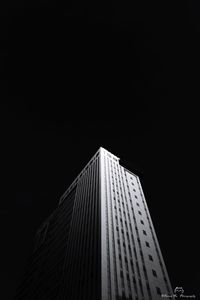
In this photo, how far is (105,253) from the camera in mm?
33312

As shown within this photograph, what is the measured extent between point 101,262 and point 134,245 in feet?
32.6

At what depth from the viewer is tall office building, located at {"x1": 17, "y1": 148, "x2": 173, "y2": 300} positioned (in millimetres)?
31000

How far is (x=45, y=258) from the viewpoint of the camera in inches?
2288

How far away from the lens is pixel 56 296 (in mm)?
36688

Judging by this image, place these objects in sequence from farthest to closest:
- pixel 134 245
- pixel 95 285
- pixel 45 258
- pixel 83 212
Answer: pixel 45 258 → pixel 83 212 → pixel 134 245 → pixel 95 285

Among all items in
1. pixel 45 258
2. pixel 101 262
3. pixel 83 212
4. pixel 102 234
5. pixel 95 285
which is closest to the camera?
pixel 95 285

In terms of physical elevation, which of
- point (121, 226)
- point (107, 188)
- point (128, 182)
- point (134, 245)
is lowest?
point (134, 245)

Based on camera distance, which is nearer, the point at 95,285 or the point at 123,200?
the point at 95,285

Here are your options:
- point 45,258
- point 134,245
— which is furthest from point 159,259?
point 45,258

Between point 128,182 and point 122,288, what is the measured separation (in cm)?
3261

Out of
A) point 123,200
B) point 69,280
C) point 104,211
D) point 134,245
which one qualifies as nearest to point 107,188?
point 123,200

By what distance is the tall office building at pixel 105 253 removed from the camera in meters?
31.0

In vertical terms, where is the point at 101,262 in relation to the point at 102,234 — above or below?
below

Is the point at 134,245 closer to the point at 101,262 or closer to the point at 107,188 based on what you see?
the point at 101,262
